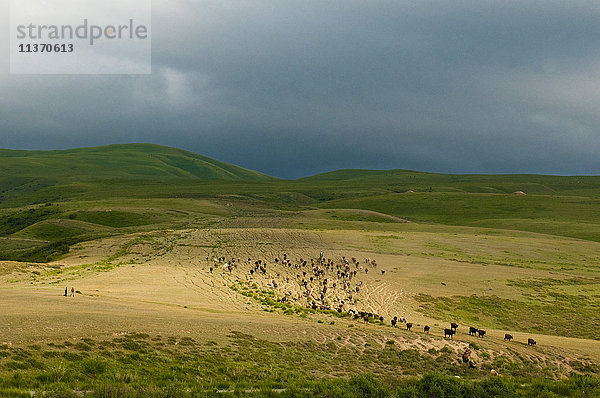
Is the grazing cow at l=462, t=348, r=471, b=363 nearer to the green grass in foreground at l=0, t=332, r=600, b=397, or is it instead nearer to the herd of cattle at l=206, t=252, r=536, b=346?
the green grass in foreground at l=0, t=332, r=600, b=397

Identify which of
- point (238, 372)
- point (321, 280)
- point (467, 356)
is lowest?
point (321, 280)

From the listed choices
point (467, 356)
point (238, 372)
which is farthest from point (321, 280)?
point (238, 372)

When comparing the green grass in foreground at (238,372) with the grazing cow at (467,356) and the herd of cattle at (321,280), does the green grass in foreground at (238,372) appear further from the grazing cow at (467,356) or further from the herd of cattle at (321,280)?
the herd of cattle at (321,280)

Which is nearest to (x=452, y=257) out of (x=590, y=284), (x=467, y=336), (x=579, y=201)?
(x=590, y=284)

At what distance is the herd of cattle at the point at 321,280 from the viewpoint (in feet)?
109

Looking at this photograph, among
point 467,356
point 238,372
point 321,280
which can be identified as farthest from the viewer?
point 321,280

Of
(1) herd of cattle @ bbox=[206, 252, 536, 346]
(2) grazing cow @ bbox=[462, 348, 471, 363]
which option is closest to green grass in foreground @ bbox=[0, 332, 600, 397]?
(2) grazing cow @ bbox=[462, 348, 471, 363]

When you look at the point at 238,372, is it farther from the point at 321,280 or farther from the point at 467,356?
the point at 321,280

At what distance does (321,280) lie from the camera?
44.6 metres

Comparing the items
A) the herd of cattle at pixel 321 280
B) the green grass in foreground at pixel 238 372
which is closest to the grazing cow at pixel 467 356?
the green grass in foreground at pixel 238 372

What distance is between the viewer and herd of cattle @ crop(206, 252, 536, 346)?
33281 millimetres

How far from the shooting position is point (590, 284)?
45.3 m

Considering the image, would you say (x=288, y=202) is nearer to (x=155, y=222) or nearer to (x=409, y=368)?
(x=155, y=222)

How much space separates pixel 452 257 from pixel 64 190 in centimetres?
18626
